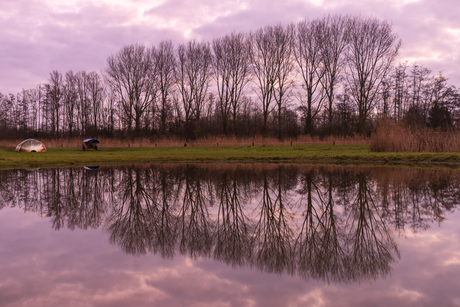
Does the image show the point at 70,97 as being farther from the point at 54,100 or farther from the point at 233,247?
the point at 233,247

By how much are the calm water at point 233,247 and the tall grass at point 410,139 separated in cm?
1142

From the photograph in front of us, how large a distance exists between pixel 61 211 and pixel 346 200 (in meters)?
6.32

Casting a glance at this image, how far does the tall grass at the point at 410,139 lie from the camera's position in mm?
17781

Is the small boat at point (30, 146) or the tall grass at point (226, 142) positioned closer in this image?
the small boat at point (30, 146)

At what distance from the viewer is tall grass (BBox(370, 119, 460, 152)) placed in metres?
17.8

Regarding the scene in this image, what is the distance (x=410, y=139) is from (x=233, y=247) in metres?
18.0

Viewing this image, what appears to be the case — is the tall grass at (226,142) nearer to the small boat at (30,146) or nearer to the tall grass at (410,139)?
the small boat at (30,146)

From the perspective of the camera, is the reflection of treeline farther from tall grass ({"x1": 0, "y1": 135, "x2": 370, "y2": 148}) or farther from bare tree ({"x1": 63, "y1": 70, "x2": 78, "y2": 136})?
bare tree ({"x1": 63, "y1": 70, "x2": 78, "y2": 136})

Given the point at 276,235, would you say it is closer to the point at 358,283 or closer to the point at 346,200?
the point at 358,283

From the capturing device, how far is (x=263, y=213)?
627 centimetres

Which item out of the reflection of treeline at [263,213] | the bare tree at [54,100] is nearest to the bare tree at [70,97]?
the bare tree at [54,100]

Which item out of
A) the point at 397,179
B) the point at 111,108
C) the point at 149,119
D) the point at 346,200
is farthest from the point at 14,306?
the point at 111,108

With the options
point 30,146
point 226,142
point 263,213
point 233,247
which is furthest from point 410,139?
point 30,146

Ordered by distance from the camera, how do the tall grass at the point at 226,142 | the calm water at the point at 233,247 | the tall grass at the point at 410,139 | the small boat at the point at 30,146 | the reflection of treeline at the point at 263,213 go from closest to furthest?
1. the calm water at the point at 233,247
2. the reflection of treeline at the point at 263,213
3. the tall grass at the point at 410,139
4. the small boat at the point at 30,146
5. the tall grass at the point at 226,142
